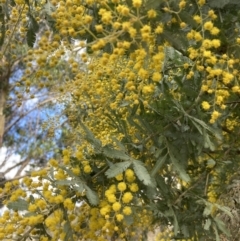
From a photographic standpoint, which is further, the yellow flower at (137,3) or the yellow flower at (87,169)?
the yellow flower at (87,169)

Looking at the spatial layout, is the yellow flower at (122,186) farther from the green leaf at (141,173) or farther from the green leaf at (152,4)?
the green leaf at (152,4)

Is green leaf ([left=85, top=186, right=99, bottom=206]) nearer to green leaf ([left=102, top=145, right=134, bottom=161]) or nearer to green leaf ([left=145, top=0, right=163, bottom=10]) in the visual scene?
green leaf ([left=102, top=145, right=134, bottom=161])

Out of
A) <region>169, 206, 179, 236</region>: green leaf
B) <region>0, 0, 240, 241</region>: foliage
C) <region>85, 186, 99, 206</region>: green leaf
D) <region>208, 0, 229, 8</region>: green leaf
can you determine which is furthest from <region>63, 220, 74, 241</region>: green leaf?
<region>208, 0, 229, 8</region>: green leaf

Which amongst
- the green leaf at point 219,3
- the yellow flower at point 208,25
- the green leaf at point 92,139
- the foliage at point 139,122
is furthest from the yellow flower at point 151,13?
the green leaf at point 92,139

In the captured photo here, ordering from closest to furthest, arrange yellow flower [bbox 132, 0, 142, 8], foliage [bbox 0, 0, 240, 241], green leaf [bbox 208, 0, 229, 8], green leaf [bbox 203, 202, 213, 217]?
yellow flower [bbox 132, 0, 142, 8] → foliage [bbox 0, 0, 240, 241] → green leaf [bbox 208, 0, 229, 8] → green leaf [bbox 203, 202, 213, 217]

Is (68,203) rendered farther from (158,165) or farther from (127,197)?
(158,165)

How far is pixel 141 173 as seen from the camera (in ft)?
4.80

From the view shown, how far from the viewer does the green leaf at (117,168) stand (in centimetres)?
147

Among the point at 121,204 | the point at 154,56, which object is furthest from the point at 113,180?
the point at 154,56

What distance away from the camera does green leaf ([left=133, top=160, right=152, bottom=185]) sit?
4.72 ft

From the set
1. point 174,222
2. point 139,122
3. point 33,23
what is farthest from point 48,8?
point 174,222

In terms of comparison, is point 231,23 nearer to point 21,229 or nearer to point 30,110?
point 21,229

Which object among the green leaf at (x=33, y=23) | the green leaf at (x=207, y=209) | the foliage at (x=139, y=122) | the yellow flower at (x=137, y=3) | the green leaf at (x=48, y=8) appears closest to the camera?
the yellow flower at (x=137, y=3)

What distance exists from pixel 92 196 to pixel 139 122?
1.13 feet
